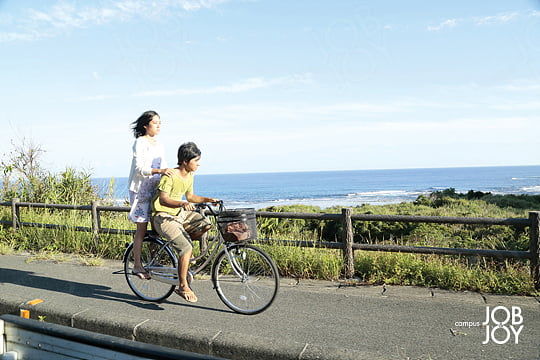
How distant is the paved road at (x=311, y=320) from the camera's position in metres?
3.40

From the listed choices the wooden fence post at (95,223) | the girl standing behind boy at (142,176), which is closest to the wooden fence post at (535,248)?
the girl standing behind boy at (142,176)

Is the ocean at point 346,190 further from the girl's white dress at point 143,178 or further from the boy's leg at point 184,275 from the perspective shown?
the boy's leg at point 184,275

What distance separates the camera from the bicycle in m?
4.07

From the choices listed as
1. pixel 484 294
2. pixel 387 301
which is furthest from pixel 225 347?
pixel 484 294

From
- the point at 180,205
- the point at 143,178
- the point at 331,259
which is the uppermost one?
the point at 143,178

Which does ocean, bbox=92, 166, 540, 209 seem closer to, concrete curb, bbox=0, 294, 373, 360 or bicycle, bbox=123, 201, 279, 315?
bicycle, bbox=123, 201, 279, 315

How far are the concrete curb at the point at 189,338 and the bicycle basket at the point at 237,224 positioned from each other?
2.89ft

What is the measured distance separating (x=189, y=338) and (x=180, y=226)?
1262mm

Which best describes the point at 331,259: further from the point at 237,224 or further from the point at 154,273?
the point at 154,273

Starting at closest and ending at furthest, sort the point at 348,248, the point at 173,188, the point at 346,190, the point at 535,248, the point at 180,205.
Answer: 1. the point at 180,205
2. the point at 173,188
3. the point at 535,248
4. the point at 348,248
5. the point at 346,190

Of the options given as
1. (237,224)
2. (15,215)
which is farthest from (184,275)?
(15,215)

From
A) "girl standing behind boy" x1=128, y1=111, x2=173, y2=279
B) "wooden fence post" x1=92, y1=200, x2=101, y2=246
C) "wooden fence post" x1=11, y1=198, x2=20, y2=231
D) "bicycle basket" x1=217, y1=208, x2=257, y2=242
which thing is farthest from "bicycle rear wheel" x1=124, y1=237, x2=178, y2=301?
"wooden fence post" x1=11, y1=198, x2=20, y2=231

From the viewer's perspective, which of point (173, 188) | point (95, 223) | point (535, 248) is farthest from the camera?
point (95, 223)

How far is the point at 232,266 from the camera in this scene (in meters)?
4.38
